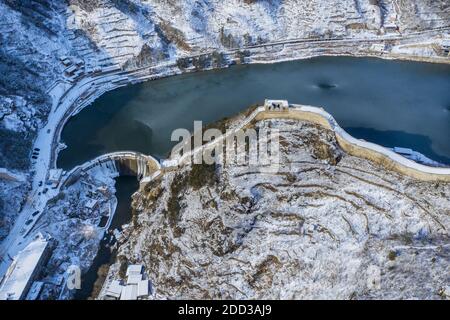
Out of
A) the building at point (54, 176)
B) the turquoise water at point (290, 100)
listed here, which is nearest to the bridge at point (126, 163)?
the building at point (54, 176)

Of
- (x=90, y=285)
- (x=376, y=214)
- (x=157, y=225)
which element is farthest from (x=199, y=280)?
(x=376, y=214)

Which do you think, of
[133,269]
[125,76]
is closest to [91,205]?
[133,269]

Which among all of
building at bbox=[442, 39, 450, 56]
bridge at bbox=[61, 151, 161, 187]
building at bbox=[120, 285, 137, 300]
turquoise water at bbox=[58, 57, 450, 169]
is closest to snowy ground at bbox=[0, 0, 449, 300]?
building at bbox=[442, 39, 450, 56]

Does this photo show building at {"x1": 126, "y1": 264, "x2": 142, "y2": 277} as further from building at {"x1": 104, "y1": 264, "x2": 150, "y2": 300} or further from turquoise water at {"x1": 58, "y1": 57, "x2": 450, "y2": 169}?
turquoise water at {"x1": 58, "y1": 57, "x2": 450, "y2": 169}

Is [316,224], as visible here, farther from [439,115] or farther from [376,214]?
[439,115]

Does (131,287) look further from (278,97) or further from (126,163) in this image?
(278,97)
